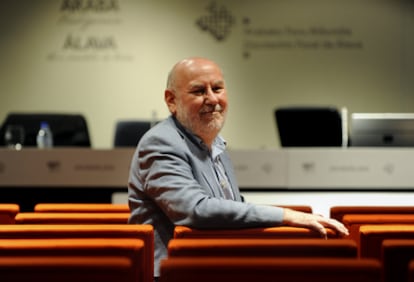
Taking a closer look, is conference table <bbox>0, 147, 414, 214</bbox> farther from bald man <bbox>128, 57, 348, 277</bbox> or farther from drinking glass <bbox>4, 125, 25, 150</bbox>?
bald man <bbox>128, 57, 348, 277</bbox>

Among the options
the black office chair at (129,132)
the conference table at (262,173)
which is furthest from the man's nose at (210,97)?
the black office chair at (129,132)

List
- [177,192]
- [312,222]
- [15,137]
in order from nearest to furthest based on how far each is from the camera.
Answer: [312,222] → [177,192] → [15,137]

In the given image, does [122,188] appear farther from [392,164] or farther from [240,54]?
[240,54]

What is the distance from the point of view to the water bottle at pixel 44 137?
552cm

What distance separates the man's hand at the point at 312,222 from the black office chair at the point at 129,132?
385 centimetres

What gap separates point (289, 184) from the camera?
163 inches

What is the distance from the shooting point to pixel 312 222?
1974 millimetres

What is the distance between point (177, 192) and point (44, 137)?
3719mm

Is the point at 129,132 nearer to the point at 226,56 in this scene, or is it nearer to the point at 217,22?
the point at 226,56

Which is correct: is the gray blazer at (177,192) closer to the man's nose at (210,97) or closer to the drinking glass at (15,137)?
the man's nose at (210,97)

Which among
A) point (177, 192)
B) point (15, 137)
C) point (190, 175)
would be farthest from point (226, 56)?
point (177, 192)

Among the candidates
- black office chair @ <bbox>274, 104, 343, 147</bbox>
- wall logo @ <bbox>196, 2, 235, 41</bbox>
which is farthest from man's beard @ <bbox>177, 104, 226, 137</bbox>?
wall logo @ <bbox>196, 2, 235, 41</bbox>

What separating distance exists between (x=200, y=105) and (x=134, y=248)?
879 millimetres

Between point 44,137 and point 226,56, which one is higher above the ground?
point 226,56
